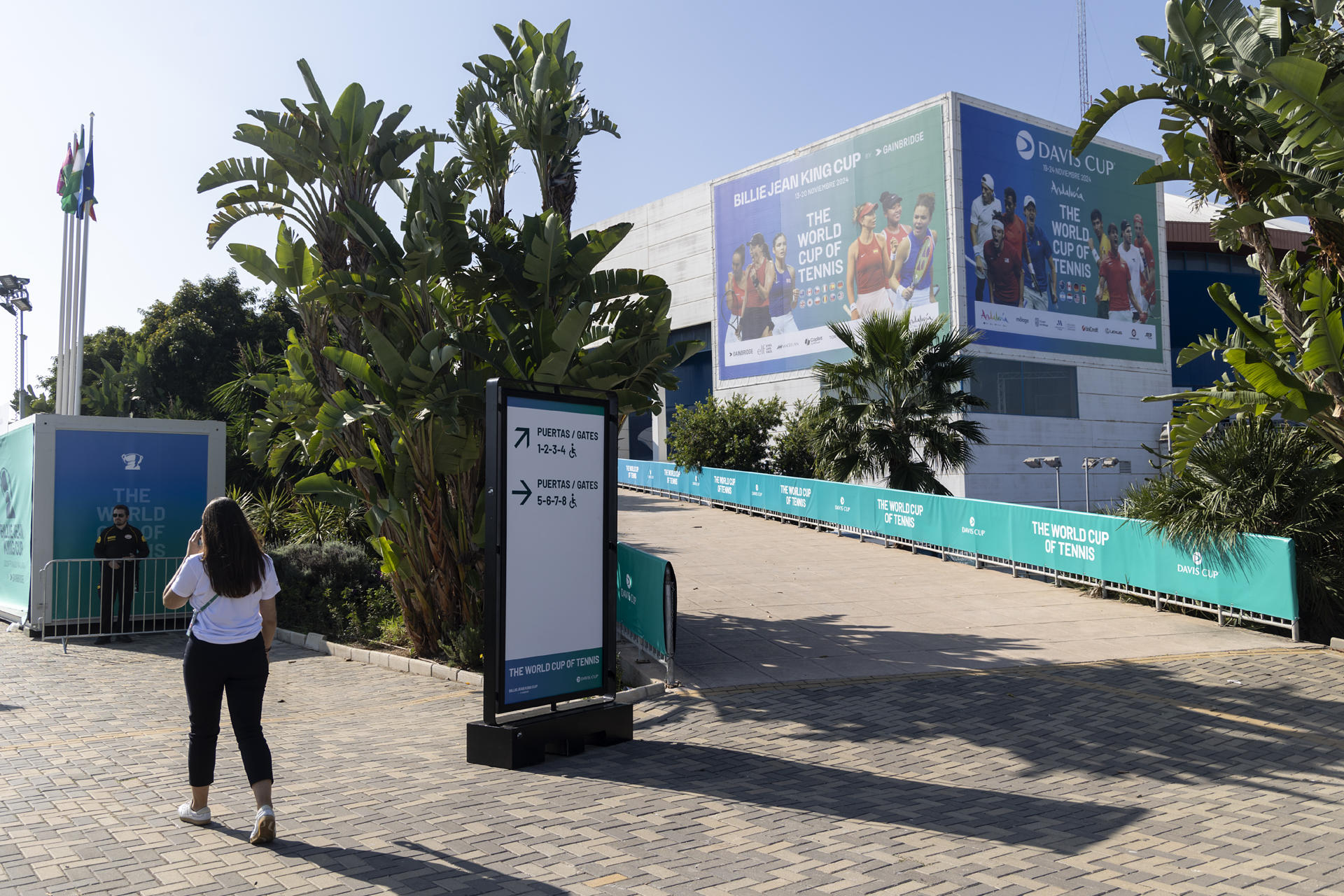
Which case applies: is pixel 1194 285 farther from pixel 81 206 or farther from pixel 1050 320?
pixel 81 206

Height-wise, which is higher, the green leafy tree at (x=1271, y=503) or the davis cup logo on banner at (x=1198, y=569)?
the green leafy tree at (x=1271, y=503)

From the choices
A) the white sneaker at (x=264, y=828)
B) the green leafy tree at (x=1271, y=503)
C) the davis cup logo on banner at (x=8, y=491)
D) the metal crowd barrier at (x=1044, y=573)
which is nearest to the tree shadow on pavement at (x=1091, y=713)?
the green leafy tree at (x=1271, y=503)

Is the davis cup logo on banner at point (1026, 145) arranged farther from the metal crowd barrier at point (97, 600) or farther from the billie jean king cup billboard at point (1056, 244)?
the metal crowd barrier at point (97, 600)

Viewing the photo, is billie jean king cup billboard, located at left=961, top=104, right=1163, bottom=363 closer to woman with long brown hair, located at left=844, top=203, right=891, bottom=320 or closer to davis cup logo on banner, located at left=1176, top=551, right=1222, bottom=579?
woman with long brown hair, located at left=844, top=203, right=891, bottom=320

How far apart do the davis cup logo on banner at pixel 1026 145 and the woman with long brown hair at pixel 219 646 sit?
3934 cm

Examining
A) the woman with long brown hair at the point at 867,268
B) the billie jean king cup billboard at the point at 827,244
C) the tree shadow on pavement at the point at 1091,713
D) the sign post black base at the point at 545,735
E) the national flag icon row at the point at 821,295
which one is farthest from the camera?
the national flag icon row at the point at 821,295

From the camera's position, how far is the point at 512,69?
12.3 meters

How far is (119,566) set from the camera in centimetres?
1328

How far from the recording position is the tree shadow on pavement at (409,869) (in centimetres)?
457

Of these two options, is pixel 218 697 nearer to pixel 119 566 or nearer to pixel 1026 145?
pixel 119 566

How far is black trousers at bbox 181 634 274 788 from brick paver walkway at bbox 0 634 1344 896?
0.43 m

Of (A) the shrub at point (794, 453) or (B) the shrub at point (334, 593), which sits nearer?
(B) the shrub at point (334, 593)

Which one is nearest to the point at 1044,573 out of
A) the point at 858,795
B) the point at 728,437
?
the point at 858,795

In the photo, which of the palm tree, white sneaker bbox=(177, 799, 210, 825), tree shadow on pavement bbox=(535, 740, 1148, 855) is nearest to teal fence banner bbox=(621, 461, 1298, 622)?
the palm tree
